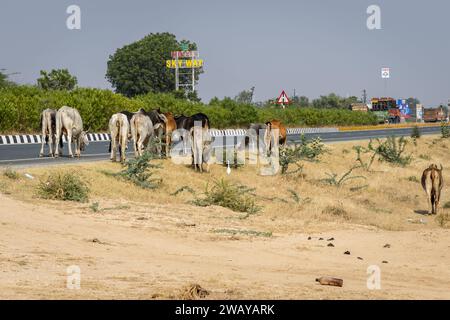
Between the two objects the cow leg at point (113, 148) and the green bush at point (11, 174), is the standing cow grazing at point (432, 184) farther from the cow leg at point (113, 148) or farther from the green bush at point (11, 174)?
the green bush at point (11, 174)

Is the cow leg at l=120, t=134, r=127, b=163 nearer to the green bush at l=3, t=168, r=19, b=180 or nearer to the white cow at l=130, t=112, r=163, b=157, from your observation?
the white cow at l=130, t=112, r=163, b=157

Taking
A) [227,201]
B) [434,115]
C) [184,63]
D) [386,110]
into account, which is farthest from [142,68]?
[227,201]

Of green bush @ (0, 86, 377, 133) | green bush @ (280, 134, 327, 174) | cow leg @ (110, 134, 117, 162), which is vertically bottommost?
green bush @ (280, 134, 327, 174)

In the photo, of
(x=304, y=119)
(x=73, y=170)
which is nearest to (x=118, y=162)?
(x=73, y=170)

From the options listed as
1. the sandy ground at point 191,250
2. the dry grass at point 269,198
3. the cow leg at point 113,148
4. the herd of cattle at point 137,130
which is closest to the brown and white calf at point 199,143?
the herd of cattle at point 137,130

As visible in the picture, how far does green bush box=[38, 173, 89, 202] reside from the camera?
1806 cm

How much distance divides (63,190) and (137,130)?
7.36 m

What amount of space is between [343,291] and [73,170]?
41.9ft

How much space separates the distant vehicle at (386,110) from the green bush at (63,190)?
7986 cm

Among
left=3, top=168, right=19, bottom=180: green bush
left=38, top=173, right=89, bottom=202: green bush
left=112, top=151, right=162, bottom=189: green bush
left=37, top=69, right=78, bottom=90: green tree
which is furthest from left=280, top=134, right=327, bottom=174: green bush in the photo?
left=37, top=69, right=78, bottom=90: green tree

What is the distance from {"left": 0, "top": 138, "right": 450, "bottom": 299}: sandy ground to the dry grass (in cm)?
7

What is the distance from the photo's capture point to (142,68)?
116m

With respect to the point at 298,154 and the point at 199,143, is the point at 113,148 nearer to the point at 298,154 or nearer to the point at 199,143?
the point at 199,143

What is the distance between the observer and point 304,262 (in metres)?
12.9
